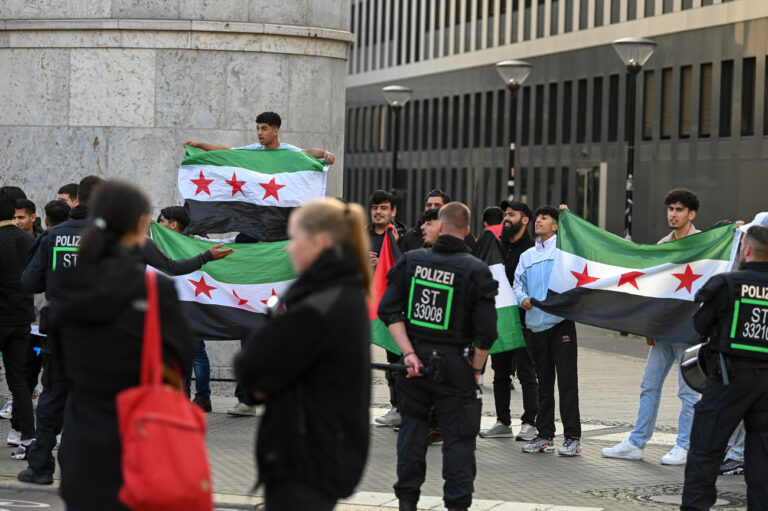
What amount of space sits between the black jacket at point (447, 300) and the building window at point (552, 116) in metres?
45.2

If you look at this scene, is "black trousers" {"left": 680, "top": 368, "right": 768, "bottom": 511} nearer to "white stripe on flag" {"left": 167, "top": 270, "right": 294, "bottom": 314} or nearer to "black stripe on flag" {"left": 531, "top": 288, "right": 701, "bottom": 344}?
"black stripe on flag" {"left": 531, "top": 288, "right": 701, "bottom": 344}

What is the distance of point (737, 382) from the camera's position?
8.26 meters

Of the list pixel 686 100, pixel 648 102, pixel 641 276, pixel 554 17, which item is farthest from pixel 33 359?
pixel 554 17

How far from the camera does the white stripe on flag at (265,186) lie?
41.7ft

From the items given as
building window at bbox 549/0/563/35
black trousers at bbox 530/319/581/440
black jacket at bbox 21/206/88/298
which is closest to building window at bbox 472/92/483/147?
building window at bbox 549/0/563/35

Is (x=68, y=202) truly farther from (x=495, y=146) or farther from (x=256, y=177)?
(x=495, y=146)

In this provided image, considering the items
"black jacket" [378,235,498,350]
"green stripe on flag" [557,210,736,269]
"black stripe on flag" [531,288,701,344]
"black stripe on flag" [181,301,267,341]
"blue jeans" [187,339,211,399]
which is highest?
"green stripe on flag" [557,210,736,269]

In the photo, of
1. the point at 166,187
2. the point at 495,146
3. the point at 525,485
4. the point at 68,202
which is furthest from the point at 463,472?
the point at 495,146

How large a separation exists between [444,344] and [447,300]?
273 millimetres

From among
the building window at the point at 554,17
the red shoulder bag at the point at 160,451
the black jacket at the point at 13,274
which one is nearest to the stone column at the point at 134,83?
the black jacket at the point at 13,274

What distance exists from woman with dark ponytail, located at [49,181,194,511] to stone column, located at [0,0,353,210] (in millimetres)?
9730

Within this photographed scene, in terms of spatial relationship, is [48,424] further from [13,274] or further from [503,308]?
[503,308]

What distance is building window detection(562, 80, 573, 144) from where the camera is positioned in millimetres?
52188

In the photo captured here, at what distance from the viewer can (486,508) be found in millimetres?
9148
